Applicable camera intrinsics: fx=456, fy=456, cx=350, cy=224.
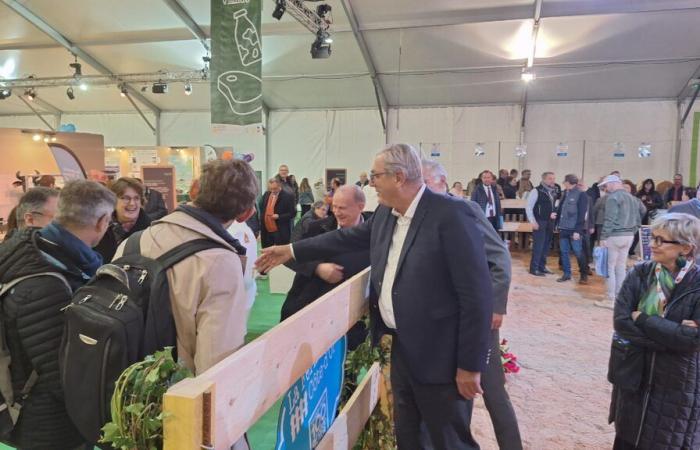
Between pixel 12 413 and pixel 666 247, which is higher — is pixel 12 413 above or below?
below

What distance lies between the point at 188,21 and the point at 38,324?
923 cm

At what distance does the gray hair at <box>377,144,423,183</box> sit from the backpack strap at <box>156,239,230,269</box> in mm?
694

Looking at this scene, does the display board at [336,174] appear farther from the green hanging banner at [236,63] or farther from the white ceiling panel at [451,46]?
the green hanging banner at [236,63]

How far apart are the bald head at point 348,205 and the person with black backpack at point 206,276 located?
120 centimetres

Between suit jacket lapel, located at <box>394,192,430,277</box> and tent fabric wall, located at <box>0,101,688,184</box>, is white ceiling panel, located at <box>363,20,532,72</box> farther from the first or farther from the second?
suit jacket lapel, located at <box>394,192,430,277</box>

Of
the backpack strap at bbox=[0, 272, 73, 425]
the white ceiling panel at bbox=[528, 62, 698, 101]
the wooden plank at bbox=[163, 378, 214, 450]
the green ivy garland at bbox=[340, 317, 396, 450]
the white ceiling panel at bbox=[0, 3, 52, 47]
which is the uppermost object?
the white ceiling panel at bbox=[0, 3, 52, 47]

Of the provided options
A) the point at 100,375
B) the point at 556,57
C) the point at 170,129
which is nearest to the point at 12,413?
the point at 100,375

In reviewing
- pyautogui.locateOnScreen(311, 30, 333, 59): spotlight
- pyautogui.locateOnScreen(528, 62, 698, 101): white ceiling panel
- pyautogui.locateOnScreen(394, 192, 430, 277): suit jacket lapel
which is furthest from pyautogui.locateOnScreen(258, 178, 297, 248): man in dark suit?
pyautogui.locateOnScreen(528, 62, 698, 101): white ceiling panel

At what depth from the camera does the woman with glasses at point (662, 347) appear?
190 cm

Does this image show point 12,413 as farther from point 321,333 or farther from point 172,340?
point 321,333

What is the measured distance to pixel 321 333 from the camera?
1536mm

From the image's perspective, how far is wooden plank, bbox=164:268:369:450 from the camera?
0.86 metres

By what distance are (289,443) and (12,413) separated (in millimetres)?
966

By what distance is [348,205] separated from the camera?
262 cm
